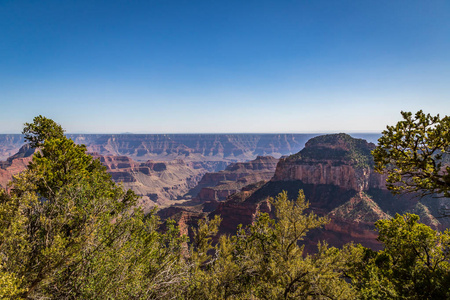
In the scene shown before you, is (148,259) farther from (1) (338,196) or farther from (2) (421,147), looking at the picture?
(1) (338,196)

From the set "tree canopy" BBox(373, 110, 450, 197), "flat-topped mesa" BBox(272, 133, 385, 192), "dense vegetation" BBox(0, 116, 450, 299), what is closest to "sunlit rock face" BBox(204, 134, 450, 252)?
"flat-topped mesa" BBox(272, 133, 385, 192)

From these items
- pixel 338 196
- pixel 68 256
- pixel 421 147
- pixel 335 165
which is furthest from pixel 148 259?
pixel 335 165

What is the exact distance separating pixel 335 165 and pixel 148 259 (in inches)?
3434

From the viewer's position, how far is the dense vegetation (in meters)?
9.56

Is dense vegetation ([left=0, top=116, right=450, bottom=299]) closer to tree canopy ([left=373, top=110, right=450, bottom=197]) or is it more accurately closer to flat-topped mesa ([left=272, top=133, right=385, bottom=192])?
tree canopy ([left=373, top=110, right=450, bottom=197])

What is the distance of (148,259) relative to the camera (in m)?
12.3

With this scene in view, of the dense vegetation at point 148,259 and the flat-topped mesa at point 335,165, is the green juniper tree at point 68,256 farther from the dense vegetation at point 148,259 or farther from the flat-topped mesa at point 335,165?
the flat-topped mesa at point 335,165

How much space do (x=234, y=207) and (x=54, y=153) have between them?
72.6 m

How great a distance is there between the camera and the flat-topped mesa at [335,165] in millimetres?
78812

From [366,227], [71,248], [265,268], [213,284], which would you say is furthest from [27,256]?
[366,227]

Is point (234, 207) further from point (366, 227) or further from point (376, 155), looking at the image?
point (376, 155)

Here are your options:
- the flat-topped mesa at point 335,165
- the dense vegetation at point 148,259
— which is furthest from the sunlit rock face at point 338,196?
the dense vegetation at point 148,259

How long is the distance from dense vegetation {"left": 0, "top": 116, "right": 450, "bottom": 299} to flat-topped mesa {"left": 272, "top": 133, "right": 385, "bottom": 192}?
7078 cm

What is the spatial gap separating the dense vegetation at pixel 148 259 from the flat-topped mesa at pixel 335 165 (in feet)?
232
